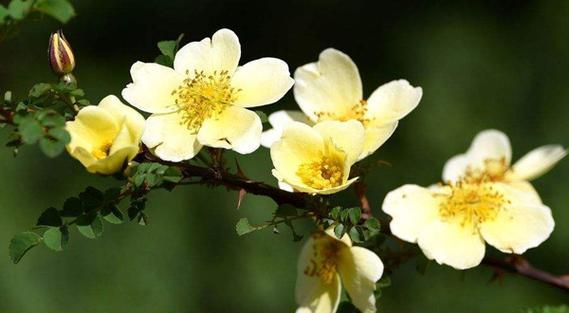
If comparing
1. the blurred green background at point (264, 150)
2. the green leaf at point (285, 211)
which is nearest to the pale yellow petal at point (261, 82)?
the green leaf at point (285, 211)

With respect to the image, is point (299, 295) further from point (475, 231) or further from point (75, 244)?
point (75, 244)

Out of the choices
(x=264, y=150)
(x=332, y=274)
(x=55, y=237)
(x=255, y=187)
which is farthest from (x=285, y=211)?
(x=264, y=150)

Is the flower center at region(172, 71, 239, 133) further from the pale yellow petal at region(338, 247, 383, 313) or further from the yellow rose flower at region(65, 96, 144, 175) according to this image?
the pale yellow petal at region(338, 247, 383, 313)

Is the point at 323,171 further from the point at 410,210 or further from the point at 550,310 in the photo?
the point at 550,310

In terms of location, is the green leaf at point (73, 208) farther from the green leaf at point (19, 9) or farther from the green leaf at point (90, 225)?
the green leaf at point (19, 9)

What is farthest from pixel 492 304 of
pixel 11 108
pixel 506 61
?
pixel 11 108

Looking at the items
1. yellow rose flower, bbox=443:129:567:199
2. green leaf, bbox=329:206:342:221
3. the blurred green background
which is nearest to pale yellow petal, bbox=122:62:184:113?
green leaf, bbox=329:206:342:221
